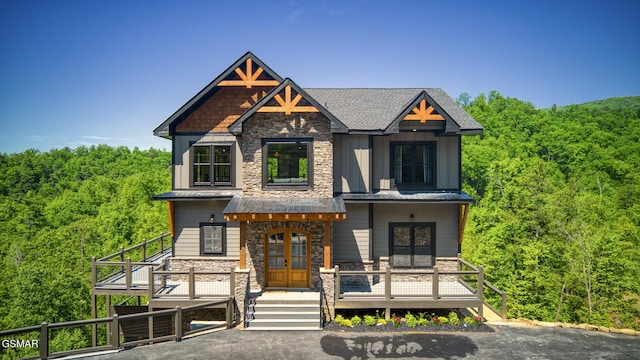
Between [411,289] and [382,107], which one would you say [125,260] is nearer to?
[411,289]

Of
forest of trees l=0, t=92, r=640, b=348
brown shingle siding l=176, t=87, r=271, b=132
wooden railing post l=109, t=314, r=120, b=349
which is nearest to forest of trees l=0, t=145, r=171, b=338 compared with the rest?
forest of trees l=0, t=92, r=640, b=348

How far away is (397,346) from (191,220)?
9477 mm

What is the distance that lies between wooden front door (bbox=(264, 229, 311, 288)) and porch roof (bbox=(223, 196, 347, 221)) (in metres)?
1.32

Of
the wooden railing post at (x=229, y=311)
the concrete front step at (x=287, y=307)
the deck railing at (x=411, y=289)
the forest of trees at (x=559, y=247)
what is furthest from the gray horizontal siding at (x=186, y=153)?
the forest of trees at (x=559, y=247)

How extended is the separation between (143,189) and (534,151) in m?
50.1

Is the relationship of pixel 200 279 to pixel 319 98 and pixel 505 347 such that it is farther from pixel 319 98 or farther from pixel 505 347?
pixel 505 347

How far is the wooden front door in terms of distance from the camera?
14453mm

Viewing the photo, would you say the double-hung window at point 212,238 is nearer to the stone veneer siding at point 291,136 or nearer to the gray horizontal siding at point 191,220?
the gray horizontal siding at point 191,220

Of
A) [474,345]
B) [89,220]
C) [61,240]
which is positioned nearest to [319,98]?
[474,345]

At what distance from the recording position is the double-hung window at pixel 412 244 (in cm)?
1536

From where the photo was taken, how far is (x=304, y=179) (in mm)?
14797

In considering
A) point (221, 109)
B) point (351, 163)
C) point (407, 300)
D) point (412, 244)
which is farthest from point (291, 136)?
point (407, 300)

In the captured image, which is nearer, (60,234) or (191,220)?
(191,220)

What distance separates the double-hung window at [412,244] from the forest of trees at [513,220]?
354 inches
